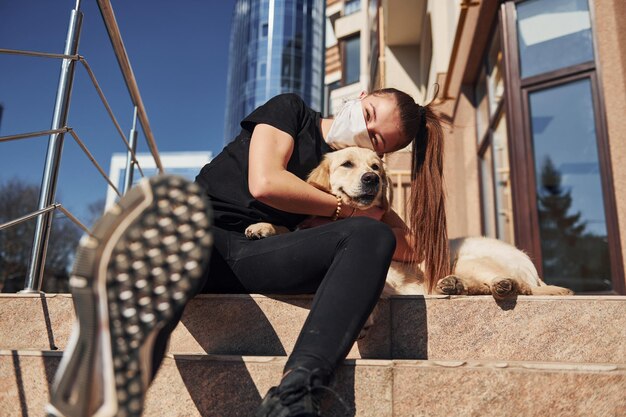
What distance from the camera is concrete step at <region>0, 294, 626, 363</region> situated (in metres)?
1.66

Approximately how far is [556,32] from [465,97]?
2.01 m

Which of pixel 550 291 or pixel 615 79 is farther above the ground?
pixel 615 79

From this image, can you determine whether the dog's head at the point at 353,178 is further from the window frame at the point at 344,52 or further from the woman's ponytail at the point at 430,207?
the window frame at the point at 344,52

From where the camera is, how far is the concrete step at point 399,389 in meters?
1.34

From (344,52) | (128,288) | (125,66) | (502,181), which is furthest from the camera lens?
(344,52)

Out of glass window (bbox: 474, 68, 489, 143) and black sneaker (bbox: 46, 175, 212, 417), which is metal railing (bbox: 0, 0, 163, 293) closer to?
black sneaker (bbox: 46, 175, 212, 417)

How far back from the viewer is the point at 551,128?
402 cm

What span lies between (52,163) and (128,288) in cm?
153

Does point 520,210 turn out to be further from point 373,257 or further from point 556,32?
point 373,257

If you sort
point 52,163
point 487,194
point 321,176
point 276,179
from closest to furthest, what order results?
point 276,179 < point 52,163 < point 321,176 < point 487,194

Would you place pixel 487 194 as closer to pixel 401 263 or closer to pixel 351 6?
pixel 401 263

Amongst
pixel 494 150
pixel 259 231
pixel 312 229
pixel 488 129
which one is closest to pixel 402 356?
pixel 312 229

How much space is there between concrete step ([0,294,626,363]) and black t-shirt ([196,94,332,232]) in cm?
34

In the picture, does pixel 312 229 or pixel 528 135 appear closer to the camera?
pixel 312 229
